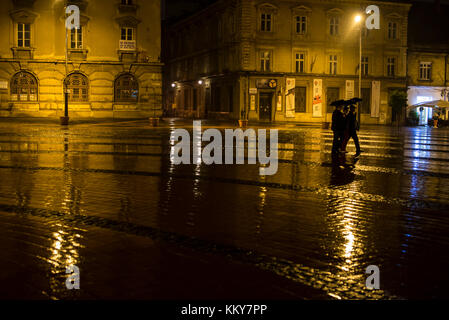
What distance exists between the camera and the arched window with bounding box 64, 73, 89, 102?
45.1m

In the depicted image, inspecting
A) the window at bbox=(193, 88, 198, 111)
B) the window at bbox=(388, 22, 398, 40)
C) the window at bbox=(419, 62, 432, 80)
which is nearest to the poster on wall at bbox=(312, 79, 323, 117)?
the window at bbox=(388, 22, 398, 40)

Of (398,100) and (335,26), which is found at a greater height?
(335,26)

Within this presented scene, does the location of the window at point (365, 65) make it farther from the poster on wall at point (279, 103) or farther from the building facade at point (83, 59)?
the building facade at point (83, 59)

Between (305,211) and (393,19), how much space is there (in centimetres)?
5192

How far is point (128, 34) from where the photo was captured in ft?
150

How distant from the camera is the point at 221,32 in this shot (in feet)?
182

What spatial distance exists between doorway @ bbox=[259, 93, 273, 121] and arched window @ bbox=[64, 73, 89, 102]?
1633 cm

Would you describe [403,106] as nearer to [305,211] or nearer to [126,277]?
[305,211]

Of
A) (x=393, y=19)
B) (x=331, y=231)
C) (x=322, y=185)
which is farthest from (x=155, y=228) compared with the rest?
(x=393, y=19)

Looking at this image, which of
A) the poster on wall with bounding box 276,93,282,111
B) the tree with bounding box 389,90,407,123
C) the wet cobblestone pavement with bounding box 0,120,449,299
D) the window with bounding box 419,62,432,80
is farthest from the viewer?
the window with bounding box 419,62,432,80

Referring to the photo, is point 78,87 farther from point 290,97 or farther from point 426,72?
point 426,72

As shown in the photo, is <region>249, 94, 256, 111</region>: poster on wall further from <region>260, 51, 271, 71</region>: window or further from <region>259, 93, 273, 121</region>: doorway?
<region>260, 51, 271, 71</region>: window

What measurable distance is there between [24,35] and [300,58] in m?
24.9

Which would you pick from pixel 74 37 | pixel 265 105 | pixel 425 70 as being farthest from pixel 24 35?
pixel 425 70
